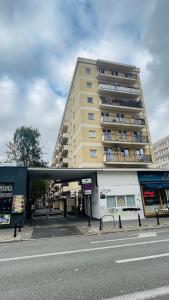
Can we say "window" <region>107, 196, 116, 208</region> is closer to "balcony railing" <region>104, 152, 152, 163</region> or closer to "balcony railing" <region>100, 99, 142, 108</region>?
"balcony railing" <region>104, 152, 152, 163</region>

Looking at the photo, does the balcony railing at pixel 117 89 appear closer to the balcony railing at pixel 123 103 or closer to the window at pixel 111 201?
the balcony railing at pixel 123 103

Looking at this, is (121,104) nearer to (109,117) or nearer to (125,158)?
(109,117)

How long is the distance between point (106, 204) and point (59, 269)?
14.5m

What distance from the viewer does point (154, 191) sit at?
21.6 meters

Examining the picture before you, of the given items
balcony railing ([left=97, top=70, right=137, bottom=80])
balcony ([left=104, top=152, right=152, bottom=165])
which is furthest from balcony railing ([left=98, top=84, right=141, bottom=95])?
balcony ([left=104, top=152, right=152, bottom=165])

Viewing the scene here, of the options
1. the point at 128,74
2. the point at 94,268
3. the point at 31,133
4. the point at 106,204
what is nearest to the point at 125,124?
the point at 128,74

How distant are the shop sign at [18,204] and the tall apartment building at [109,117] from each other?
13.4 m

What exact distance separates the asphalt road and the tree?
30825 mm

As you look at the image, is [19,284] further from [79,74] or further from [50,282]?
[79,74]

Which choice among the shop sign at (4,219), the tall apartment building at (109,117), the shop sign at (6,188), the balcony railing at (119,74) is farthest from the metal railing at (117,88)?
the shop sign at (4,219)

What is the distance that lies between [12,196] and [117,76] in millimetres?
26708

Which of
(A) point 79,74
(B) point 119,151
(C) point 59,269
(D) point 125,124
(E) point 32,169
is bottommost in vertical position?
(C) point 59,269

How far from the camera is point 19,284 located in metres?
4.73

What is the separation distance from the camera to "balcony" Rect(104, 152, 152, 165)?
29245mm
